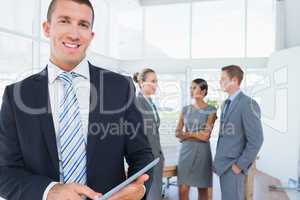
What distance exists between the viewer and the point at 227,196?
2.89 metres

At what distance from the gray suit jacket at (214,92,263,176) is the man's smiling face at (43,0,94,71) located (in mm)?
2017

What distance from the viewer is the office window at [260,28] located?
7.16 meters

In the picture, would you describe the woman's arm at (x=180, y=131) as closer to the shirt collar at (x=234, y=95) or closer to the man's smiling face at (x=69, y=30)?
the shirt collar at (x=234, y=95)

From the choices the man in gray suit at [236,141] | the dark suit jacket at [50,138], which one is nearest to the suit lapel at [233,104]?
the man in gray suit at [236,141]

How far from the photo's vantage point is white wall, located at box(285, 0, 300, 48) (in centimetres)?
620

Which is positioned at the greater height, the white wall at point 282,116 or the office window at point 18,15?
the office window at point 18,15

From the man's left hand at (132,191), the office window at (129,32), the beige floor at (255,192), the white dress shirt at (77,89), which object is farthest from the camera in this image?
the office window at (129,32)

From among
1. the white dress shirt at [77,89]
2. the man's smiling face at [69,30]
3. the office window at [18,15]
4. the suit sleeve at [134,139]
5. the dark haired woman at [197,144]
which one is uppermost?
the office window at [18,15]

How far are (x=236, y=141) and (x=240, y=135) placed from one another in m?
0.06

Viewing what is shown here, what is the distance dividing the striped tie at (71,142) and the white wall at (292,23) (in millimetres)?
6080

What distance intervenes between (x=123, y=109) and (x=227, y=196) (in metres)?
2.13

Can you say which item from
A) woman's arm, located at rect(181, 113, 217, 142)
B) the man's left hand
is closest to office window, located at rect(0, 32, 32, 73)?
woman's arm, located at rect(181, 113, 217, 142)

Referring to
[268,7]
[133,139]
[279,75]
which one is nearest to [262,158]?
[279,75]

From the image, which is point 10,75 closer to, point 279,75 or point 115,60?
point 115,60
